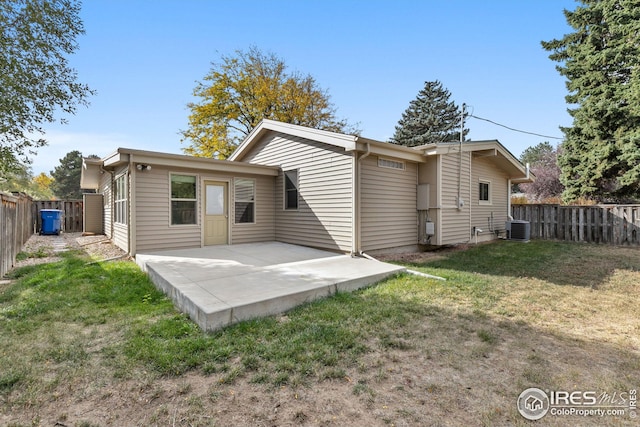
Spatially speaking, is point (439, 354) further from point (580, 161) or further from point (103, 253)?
point (580, 161)

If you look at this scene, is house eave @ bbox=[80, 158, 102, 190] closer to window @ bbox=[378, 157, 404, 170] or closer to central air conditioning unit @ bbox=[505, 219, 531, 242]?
window @ bbox=[378, 157, 404, 170]

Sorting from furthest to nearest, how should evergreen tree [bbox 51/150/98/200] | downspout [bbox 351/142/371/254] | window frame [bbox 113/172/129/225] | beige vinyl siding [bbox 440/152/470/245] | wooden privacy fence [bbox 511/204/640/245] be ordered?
evergreen tree [bbox 51/150/98/200]
wooden privacy fence [bbox 511/204/640/245]
beige vinyl siding [bbox 440/152/470/245]
window frame [bbox 113/172/129/225]
downspout [bbox 351/142/371/254]

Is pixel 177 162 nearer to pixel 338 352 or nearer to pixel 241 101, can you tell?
pixel 338 352

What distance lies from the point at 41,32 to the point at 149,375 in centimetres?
1016

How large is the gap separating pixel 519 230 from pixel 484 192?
1985 mm

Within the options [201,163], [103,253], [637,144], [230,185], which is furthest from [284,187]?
[637,144]

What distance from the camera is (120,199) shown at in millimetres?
8695

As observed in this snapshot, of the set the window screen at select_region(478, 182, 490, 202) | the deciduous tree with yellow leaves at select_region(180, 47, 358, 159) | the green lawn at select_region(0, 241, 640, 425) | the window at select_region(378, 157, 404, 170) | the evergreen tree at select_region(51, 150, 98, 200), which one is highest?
the deciduous tree with yellow leaves at select_region(180, 47, 358, 159)

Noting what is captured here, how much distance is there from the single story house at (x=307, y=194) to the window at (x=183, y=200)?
0.03m

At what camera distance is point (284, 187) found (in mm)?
9336

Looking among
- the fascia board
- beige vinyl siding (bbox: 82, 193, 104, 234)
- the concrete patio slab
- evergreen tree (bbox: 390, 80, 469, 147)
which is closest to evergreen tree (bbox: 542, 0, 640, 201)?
evergreen tree (bbox: 390, 80, 469, 147)

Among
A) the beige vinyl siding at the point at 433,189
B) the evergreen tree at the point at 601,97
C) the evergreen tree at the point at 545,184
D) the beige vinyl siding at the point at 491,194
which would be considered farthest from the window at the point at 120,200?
the evergreen tree at the point at 545,184

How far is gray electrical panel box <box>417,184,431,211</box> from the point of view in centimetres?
860

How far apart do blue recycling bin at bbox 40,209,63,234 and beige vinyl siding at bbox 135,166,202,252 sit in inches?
367
